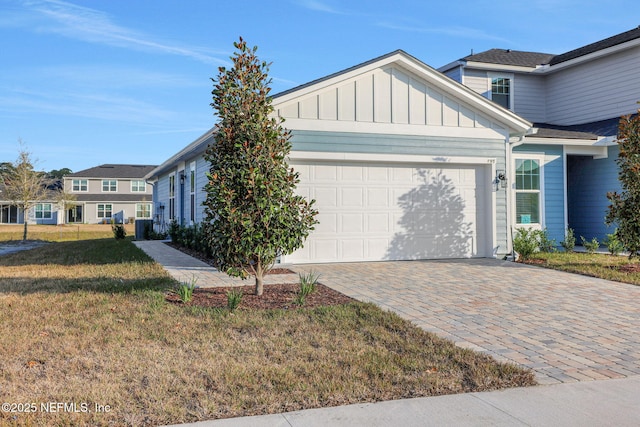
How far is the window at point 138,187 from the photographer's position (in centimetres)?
5059

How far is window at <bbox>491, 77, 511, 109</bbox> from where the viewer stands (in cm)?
1688

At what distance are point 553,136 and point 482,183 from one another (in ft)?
10.4

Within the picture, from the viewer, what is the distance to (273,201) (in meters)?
6.84

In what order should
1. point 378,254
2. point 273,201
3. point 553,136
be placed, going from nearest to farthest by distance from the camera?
point 273,201 → point 378,254 → point 553,136

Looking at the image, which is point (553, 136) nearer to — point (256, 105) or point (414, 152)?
point (414, 152)

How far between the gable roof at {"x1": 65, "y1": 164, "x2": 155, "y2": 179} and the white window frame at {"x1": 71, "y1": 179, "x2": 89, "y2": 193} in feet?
1.81

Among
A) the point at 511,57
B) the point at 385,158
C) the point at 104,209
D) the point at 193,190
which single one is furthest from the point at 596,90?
the point at 104,209

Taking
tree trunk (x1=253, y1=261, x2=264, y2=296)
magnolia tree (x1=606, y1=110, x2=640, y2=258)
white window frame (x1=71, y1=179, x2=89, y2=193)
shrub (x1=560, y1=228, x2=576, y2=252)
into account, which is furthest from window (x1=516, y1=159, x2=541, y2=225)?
white window frame (x1=71, y1=179, x2=89, y2=193)

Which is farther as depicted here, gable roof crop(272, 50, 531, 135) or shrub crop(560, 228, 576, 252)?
shrub crop(560, 228, 576, 252)

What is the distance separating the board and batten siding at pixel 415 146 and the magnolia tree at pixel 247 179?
3442 mm

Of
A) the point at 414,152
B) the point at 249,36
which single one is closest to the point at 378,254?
the point at 414,152

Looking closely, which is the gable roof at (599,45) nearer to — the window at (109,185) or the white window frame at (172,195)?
the white window frame at (172,195)

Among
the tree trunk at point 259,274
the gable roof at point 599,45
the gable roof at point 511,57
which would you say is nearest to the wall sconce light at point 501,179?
the gable roof at point 511,57

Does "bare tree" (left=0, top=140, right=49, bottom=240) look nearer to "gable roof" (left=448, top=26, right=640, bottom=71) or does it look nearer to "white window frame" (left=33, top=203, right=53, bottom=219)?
"gable roof" (left=448, top=26, right=640, bottom=71)
